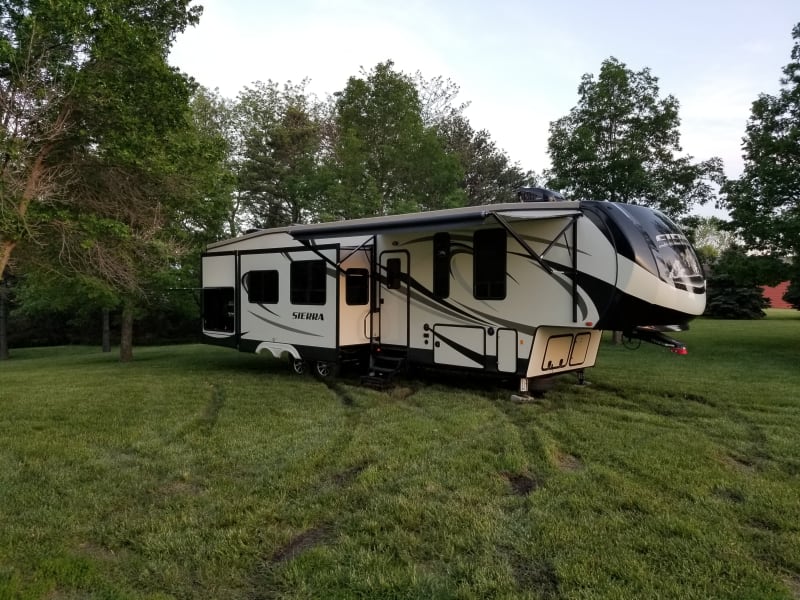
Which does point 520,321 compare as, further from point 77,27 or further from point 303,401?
point 77,27

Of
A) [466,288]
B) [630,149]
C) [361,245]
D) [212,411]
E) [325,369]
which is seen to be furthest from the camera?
[630,149]

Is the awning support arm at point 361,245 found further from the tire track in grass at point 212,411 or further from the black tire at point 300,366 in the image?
the tire track in grass at point 212,411

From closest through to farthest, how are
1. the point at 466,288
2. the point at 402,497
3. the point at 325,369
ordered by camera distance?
the point at 402,497
the point at 466,288
the point at 325,369

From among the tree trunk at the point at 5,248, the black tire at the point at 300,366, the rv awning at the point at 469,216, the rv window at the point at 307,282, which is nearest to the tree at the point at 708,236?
the rv awning at the point at 469,216

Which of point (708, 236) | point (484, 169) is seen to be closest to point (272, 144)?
point (484, 169)

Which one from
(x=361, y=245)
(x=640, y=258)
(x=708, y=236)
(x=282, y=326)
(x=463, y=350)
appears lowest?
(x=463, y=350)

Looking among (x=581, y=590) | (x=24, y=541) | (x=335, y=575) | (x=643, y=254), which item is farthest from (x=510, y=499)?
(x=643, y=254)

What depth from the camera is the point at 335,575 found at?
3078mm

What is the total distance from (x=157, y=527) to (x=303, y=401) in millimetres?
4085

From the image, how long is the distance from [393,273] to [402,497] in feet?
17.1

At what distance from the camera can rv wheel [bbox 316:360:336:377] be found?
9539mm

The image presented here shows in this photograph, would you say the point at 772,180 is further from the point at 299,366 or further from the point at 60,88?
the point at 60,88

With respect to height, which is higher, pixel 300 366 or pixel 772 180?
pixel 772 180

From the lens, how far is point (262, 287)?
404 inches
